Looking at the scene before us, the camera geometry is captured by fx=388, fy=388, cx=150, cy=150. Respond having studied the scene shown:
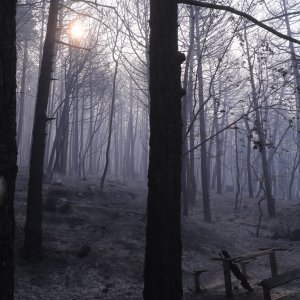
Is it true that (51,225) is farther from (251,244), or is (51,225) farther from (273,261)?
(251,244)

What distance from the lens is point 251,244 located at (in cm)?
1403

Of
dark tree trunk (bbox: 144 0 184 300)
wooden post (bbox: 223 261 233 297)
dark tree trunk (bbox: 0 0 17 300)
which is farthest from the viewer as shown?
wooden post (bbox: 223 261 233 297)

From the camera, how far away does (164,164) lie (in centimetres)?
431

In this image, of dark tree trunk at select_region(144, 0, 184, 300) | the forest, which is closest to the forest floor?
the forest

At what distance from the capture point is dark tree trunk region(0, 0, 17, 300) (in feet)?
8.18

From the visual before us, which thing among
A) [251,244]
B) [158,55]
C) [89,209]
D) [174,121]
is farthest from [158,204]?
[251,244]

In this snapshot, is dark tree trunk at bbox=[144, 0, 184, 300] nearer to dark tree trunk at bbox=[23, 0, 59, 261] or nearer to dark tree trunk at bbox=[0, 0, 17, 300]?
dark tree trunk at bbox=[0, 0, 17, 300]

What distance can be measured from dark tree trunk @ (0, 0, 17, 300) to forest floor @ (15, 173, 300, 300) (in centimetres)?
512

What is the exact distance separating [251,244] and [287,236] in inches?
72.8

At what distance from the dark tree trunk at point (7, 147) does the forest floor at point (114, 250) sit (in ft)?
16.8

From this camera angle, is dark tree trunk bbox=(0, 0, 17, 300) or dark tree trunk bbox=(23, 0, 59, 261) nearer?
dark tree trunk bbox=(0, 0, 17, 300)

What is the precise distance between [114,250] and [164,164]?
21.1 ft

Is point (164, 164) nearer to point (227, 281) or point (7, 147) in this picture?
point (7, 147)

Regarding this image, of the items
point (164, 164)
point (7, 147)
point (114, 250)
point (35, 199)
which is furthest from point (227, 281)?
point (7, 147)
